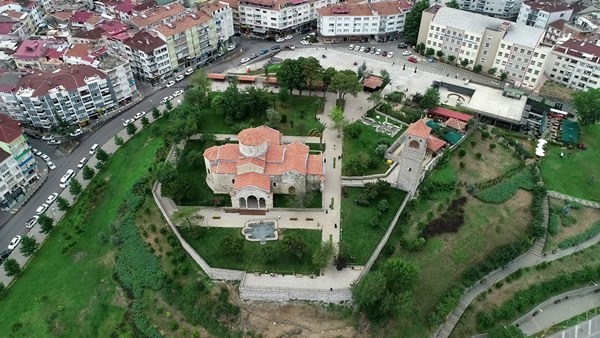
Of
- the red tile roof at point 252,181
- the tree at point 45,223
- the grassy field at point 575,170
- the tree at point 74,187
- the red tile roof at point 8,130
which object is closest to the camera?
the red tile roof at point 252,181

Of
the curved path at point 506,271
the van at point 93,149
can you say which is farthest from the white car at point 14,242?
the curved path at point 506,271

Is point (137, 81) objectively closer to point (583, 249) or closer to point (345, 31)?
point (345, 31)

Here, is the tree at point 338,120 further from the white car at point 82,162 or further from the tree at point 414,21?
the white car at point 82,162

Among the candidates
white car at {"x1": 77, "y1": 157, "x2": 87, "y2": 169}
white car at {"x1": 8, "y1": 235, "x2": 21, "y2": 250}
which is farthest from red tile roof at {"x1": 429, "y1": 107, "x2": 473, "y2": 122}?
white car at {"x1": 8, "y1": 235, "x2": 21, "y2": 250}

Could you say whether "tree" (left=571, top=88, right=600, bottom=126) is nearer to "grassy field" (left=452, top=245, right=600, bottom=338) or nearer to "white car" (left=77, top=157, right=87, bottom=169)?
"grassy field" (left=452, top=245, right=600, bottom=338)

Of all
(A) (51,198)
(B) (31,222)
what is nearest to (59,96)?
(A) (51,198)

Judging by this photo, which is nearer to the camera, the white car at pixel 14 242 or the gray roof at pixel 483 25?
the white car at pixel 14 242

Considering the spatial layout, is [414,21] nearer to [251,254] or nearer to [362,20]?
[362,20]

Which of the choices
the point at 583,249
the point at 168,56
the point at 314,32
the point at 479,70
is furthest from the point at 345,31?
the point at 583,249
